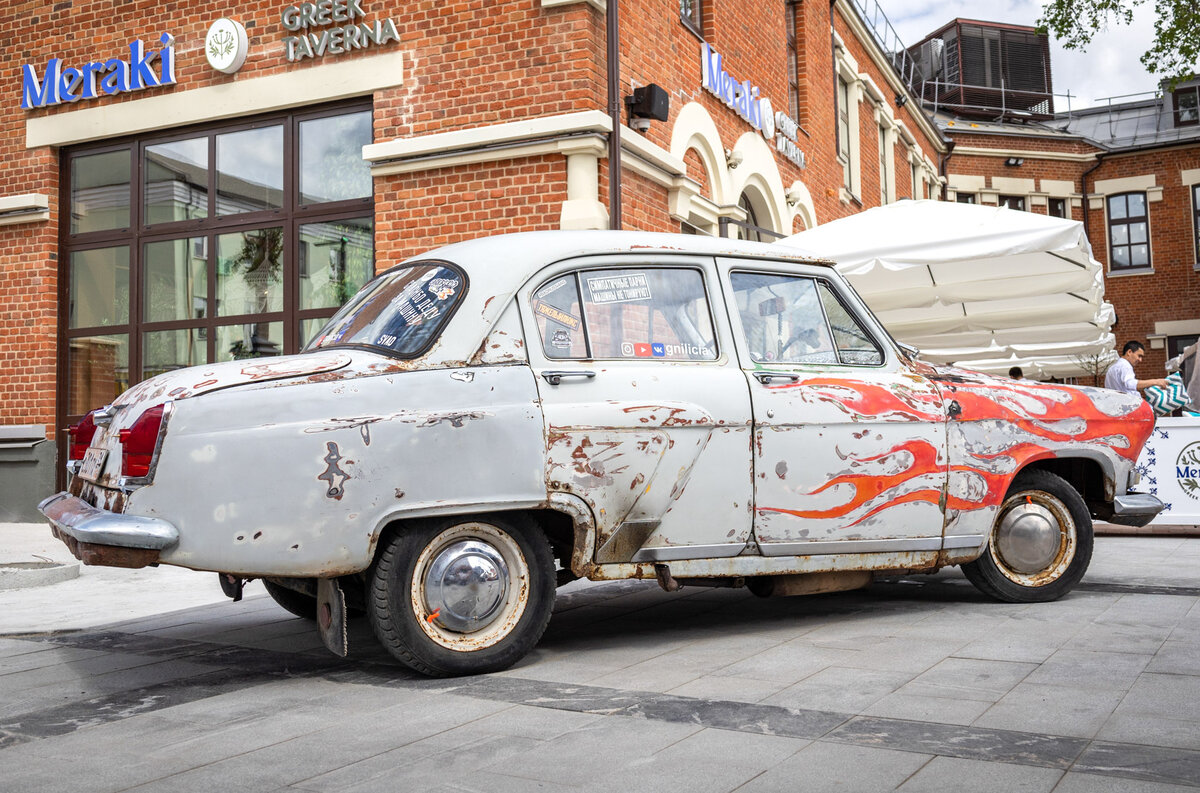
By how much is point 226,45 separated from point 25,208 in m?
3.13

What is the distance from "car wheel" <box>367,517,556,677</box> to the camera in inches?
165

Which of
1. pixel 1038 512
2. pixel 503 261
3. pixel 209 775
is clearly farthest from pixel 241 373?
pixel 1038 512

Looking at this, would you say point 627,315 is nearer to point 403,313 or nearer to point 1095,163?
point 403,313

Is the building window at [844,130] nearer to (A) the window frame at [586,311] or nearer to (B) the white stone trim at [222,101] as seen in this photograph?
(B) the white stone trim at [222,101]

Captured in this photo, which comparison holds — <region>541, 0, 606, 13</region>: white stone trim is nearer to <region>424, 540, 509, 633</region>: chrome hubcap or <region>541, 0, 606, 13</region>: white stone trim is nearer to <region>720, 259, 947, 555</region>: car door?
<region>720, 259, 947, 555</region>: car door

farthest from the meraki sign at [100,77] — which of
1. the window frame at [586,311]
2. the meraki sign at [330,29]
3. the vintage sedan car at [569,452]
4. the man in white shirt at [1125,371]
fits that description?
the man in white shirt at [1125,371]

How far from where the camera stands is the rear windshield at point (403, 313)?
445 cm

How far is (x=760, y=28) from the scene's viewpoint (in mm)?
15156

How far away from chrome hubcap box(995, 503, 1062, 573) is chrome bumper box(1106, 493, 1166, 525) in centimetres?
40

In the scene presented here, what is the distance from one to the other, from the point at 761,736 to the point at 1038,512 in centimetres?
294

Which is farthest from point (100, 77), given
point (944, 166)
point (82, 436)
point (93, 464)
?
point (944, 166)

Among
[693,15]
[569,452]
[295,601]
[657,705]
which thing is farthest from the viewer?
[693,15]

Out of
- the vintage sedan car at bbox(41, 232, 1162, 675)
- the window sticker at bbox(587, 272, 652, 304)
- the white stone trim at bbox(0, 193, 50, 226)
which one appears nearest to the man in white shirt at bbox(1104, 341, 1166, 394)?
the vintage sedan car at bbox(41, 232, 1162, 675)

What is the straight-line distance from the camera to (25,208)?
40.0ft
